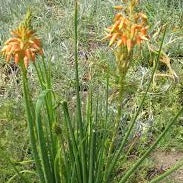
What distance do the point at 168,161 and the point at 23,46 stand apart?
1.58 meters

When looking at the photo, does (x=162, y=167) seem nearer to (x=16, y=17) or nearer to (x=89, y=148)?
(x=89, y=148)

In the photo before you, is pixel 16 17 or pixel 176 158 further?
pixel 16 17

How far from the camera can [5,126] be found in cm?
289

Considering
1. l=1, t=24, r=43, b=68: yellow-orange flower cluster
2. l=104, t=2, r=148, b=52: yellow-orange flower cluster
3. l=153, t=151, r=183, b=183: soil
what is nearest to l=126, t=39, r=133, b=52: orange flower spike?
l=104, t=2, r=148, b=52: yellow-orange flower cluster

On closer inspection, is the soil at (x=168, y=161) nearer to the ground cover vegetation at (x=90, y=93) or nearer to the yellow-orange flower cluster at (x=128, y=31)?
the ground cover vegetation at (x=90, y=93)

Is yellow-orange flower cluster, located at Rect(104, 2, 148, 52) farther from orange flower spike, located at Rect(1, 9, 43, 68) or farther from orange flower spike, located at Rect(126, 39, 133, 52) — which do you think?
orange flower spike, located at Rect(1, 9, 43, 68)

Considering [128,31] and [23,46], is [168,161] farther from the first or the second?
[23,46]

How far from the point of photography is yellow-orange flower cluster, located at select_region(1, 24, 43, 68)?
1.52 meters

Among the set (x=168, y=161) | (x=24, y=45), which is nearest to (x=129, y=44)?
(x=24, y=45)

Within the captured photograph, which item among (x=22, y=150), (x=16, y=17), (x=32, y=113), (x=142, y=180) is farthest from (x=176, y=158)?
(x=16, y=17)

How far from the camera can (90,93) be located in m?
1.93

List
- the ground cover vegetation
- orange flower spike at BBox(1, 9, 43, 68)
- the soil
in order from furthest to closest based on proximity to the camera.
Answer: the soil < the ground cover vegetation < orange flower spike at BBox(1, 9, 43, 68)

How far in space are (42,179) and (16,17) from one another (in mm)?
2741

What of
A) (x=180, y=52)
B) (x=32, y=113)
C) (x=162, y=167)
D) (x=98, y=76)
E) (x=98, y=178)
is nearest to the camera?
(x=32, y=113)
